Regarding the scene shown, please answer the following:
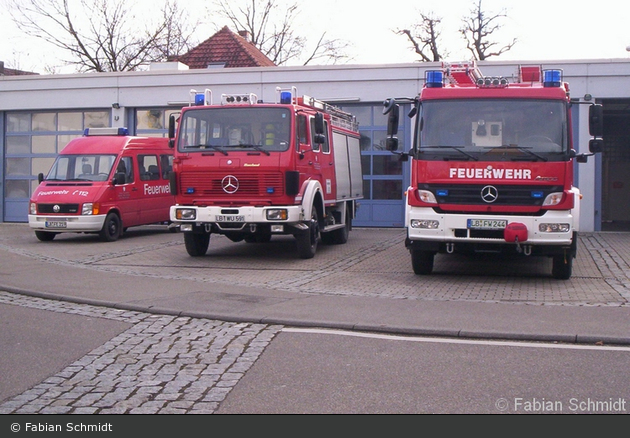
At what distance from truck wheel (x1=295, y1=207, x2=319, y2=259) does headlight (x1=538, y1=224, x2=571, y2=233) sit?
14.7 feet

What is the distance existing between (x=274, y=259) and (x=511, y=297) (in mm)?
5522

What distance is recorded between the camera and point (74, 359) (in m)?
6.61

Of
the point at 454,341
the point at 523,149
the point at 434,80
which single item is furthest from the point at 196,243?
the point at 454,341

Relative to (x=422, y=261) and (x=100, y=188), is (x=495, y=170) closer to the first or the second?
(x=422, y=261)

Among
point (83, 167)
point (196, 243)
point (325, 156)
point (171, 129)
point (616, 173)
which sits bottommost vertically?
point (196, 243)

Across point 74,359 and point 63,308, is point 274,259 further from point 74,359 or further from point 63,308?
point 74,359

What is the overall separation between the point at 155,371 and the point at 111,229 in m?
12.3

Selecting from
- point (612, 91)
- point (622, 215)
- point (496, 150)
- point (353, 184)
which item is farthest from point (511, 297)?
point (622, 215)

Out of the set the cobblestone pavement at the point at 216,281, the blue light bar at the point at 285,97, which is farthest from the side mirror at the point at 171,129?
the cobblestone pavement at the point at 216,281

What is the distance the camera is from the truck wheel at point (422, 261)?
38.4 ft

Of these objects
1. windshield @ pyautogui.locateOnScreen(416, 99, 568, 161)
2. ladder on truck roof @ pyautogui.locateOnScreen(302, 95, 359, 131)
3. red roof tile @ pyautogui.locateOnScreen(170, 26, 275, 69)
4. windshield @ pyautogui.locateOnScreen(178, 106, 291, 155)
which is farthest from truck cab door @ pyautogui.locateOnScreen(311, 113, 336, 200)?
red roof tile @ pyautogui.locateOnScreen(170, 26, 275, 69)

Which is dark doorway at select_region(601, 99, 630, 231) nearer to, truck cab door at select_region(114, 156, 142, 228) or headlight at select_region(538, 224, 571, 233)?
truck cab door at select_region(114, 156, 142, 228)

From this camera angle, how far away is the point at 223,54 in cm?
3619
